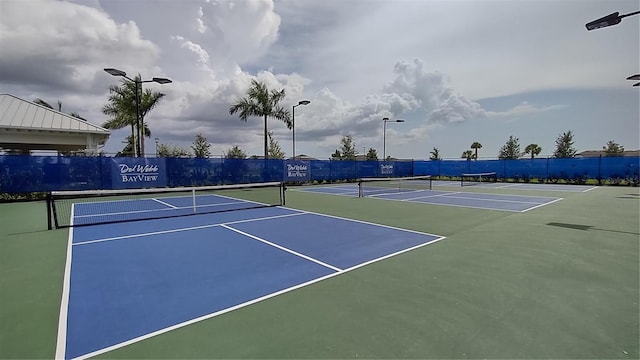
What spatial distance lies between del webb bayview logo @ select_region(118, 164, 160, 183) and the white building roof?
6.69 ft

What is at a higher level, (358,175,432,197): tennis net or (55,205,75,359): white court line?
(358,175,432,197): tennis net

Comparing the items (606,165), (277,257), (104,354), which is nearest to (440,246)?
(277,257)

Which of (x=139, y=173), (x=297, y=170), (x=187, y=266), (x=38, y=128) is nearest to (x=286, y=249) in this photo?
(x=187, y=266)

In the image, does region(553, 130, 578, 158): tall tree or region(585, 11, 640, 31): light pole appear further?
region(553, 130, 578, 158): tall tree

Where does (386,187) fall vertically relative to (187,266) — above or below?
above

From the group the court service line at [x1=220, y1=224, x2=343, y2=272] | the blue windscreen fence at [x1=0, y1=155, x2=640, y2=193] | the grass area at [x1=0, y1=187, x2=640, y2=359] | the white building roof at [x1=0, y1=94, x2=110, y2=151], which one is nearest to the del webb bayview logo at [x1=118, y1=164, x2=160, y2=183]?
the blue windscreen fence at [x1=0, y1=155, x2=640, y2=193]

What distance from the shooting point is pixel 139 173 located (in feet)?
55.8

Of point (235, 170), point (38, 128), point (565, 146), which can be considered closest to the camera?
point (38, 128)

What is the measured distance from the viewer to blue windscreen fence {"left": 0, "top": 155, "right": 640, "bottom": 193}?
46.6ft

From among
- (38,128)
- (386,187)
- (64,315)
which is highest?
(38,128)

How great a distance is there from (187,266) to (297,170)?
18569mm

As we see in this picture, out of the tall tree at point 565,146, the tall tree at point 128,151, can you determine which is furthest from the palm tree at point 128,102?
the tall tree at point 565,146

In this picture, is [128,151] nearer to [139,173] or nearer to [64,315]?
[139,173]

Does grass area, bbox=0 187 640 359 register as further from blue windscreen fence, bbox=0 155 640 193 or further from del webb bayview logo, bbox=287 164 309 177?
del webb bayview logo, bbox=287 164 309 177
